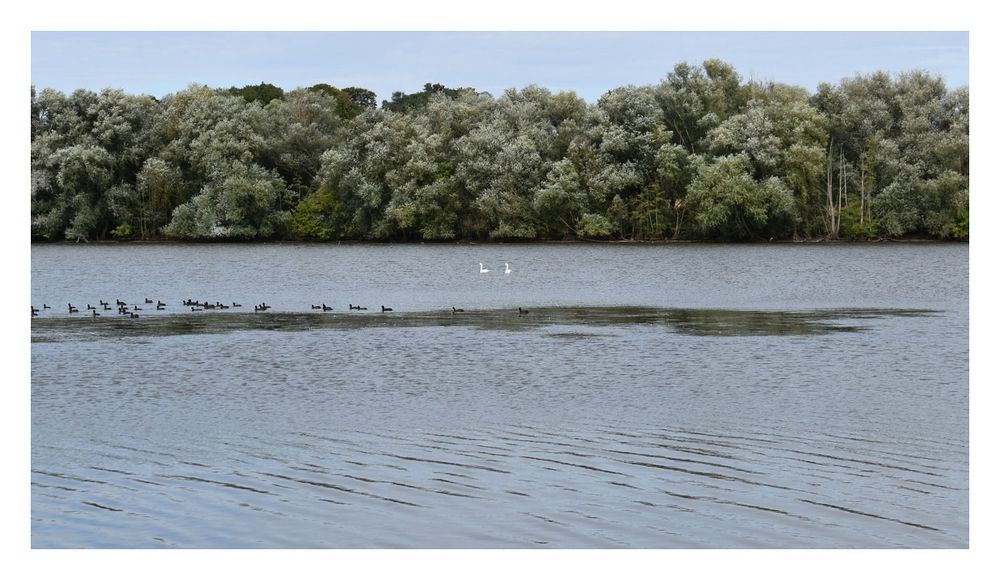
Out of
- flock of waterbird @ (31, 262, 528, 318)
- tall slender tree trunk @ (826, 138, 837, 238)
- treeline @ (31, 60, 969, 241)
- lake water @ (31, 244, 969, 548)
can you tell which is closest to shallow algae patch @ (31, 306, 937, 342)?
lake water @ (31, 244, 969, 548)

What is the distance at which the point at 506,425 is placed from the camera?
741 inches

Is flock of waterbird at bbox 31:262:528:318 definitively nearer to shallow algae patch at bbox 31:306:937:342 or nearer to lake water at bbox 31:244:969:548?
lake water at bbox 31:244:969:548

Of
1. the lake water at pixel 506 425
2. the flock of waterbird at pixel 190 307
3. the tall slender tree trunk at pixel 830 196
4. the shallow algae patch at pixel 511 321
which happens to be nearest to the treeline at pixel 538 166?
the tall slender tree trunk at pixel 830 196

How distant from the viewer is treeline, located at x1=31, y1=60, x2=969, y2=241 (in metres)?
→ 82.0

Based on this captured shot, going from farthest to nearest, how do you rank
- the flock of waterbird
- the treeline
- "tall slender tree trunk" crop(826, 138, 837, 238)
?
"tall slender tree trunk" crop(826, 138, 837, 238) < the treeline < the flock of waterbird

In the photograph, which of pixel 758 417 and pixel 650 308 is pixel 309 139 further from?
pixel 758 417

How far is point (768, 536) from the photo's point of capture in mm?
12844

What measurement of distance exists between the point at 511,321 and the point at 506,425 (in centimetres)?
1730

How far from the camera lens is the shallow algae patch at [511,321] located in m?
32.9

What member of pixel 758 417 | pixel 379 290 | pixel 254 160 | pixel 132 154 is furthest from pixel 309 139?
pixel 758 417

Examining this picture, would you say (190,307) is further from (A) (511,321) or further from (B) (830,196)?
(B) (830,196)

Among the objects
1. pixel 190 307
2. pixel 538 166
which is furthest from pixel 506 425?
pixel 538 166

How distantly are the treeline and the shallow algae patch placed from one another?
44182 millimetres
